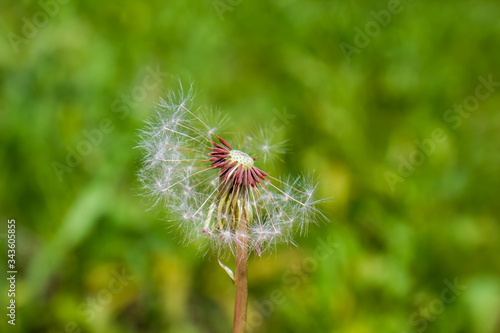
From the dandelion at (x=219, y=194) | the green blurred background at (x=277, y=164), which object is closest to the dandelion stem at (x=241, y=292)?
the dandelion at (x=219, y=194)

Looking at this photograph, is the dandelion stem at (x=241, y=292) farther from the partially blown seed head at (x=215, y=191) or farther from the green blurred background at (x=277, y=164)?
the green blurred background at (x=277, y=164)

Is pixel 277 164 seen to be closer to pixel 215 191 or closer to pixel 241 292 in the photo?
pixel 215 191

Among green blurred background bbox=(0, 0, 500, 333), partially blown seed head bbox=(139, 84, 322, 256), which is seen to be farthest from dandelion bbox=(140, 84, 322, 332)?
green blurred background bbox=(0, 0, 500, 333)

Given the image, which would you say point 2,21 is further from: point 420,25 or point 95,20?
point 420,25

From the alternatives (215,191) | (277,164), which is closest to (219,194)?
(215,191)

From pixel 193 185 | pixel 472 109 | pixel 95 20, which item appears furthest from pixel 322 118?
pixel 193 185

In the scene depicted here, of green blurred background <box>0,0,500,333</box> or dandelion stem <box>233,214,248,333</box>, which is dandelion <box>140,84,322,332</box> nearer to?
dandelion stem <box>233,214,248,333</box>
